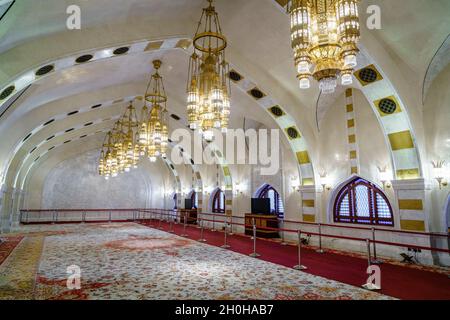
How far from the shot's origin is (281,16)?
24.1ft

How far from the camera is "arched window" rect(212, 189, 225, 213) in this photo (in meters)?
18.9

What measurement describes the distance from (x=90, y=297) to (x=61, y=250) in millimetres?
5412

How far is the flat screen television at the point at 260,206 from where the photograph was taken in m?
13.7

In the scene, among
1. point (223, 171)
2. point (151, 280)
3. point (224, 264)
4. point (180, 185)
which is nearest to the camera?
point (151, 280)

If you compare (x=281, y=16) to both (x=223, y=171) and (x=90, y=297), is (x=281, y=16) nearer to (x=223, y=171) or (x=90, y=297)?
(x=90, y=297)

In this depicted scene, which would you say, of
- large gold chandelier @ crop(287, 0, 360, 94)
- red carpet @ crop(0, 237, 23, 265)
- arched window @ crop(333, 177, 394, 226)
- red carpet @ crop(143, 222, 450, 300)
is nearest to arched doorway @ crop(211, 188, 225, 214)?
arched window @ crop(333, 177, 394, 226)

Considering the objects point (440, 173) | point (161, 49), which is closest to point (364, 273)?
point (440, 173)

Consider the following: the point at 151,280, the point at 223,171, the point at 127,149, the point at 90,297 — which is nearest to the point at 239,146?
the point at 223,171

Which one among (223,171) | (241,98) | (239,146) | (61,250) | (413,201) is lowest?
(61,250)

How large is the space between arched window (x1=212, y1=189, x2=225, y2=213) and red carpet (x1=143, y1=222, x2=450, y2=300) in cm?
949

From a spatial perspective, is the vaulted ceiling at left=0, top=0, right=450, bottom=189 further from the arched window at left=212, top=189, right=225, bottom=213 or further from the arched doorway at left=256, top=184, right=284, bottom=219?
the arched window at left=212, top=189, right=225, bottom=213

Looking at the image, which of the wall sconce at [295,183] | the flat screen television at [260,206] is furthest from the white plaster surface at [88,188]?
the wall sconce at [295,183]

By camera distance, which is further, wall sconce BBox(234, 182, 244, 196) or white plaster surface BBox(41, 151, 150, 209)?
white plaster surface BBox(41, 151, 150, 209)

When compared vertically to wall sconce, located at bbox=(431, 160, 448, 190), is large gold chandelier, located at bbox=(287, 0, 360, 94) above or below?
above
